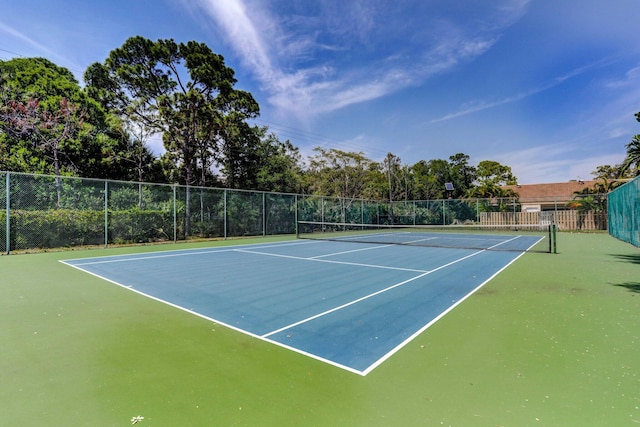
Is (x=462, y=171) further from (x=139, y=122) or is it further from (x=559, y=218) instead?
(x=139, y=122)

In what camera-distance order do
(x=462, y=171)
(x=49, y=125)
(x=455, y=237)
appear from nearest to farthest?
(x=49, y=125), (x=455, y=237), (x=462, y=171)

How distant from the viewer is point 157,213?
14922 millimetres

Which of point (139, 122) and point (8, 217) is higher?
point (139, 122)

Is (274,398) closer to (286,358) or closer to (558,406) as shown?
(286,358)

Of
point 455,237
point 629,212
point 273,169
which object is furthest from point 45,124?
point 629,212

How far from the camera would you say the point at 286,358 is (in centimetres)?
300

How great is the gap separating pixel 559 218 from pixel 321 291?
77.4 feet

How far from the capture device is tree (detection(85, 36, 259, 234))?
65.8 ft

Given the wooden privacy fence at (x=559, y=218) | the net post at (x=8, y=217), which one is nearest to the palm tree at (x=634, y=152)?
the wooden privacy fence at (x=559, y=218)

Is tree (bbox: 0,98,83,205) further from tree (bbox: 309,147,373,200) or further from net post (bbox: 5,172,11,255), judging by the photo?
tree (bbox: 309,147,373,200)

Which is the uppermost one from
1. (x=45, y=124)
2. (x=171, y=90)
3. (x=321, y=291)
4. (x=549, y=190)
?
(x=171, y=90)

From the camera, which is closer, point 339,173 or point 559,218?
point 559,218

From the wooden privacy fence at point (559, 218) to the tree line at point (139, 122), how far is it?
376cm

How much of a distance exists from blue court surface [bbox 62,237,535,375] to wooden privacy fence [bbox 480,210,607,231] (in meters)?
16.2
